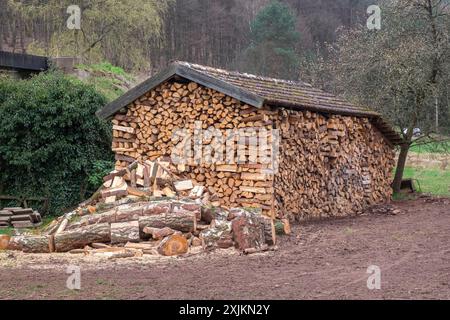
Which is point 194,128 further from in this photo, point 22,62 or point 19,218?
point 22,62

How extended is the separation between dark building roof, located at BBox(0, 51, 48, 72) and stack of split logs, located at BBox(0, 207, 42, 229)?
581 cm

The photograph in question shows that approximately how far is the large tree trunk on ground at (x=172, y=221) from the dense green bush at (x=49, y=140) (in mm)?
7251

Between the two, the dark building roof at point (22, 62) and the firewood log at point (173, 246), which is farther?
the dark building roof at point (22, 62)

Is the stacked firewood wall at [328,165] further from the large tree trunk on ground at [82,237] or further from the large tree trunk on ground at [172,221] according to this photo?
the large tree trunk on ground at [82,237]

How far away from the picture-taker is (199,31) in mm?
47156

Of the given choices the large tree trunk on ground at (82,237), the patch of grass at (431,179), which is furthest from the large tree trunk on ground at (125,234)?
the patch of grass at (431,179)

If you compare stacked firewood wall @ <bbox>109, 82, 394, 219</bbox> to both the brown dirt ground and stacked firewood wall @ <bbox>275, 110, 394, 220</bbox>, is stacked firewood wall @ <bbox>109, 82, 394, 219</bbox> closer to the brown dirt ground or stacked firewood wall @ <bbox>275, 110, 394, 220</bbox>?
stacked firewood wall @ <bbox>275, 110, 394, 220</bbox>

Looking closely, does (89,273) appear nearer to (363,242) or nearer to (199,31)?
(363,242)

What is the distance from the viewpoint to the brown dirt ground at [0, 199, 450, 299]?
700 cm

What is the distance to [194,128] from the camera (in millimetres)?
12875

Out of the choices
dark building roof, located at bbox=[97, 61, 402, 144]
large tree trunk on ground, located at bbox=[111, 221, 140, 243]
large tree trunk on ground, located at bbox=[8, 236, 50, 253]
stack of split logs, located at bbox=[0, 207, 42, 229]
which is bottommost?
stack of split logs, located at bbox=[0, 207, 42, 229]

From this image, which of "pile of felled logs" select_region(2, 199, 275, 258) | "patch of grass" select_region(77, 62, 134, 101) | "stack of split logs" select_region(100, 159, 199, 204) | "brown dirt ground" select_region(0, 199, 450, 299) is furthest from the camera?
"patch of grass" select_region(77, 62, 134, 101)

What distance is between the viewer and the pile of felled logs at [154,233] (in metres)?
9.95

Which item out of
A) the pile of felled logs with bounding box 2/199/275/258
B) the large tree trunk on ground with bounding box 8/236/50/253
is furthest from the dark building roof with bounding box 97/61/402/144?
the large tree trunk on ground with bounding box 8/236/50/253
